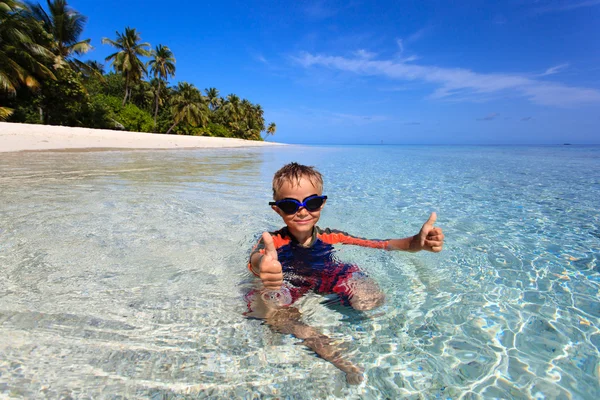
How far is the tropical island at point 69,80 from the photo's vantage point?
20.8 metres

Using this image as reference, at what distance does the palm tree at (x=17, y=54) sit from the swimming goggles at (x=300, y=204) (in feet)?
84.2

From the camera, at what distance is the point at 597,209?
5.89m

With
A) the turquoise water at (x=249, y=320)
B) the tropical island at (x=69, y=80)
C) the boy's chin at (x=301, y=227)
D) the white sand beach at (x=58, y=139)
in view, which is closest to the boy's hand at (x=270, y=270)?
the turquoise water at (x=249, y=320)

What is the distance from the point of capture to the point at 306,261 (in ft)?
8.58

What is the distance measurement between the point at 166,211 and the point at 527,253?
16.2 feet

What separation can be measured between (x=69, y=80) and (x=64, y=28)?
820 cm

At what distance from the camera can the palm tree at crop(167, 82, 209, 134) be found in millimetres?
42987

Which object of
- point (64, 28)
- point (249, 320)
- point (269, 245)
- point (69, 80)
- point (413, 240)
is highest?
point (64, 28)

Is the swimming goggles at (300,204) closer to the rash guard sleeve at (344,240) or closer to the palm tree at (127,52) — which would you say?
the rash guard sleeve at (344,240)

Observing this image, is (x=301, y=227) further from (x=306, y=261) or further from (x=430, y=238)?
(x=430, y=238)

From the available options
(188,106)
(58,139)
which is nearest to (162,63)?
(188,106)

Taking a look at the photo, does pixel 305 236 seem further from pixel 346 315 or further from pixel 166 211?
pixel 166 211

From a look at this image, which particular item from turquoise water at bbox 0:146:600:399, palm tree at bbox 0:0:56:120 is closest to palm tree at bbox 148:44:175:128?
palm tree at bbox 0:0:56:120

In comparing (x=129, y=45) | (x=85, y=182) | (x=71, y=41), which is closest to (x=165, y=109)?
(x=129, y=45)
